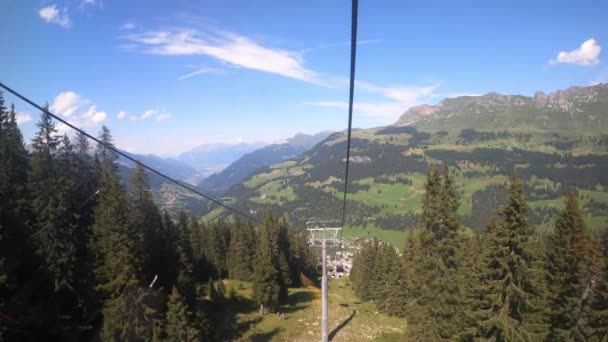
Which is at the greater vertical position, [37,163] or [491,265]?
[37,163]

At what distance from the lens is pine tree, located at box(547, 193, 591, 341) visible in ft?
77.5

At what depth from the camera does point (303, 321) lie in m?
42.6

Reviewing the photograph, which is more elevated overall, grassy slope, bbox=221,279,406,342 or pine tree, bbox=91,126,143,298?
pine tree, bbox=91,126,143,298

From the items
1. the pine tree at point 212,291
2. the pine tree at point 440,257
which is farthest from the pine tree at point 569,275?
the pine tree at point 212,291

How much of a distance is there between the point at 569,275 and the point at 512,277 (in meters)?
9.06

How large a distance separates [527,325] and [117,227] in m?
26.4

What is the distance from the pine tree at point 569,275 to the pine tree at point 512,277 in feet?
20.7

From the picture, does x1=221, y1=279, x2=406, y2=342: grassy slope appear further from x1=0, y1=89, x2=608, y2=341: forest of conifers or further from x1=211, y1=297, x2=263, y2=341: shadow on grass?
x1=0, y1=89, x2=608, y2=341: forest of conifers

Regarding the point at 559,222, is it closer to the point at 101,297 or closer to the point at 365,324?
the point at 365,324

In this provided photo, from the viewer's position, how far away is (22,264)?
26812mm

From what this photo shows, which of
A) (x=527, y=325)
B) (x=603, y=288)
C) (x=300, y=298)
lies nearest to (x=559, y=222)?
(x=603, y=288)

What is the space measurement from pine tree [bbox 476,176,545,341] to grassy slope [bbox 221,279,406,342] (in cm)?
2113

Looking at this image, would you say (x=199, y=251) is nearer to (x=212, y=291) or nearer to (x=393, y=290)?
(x=212, y=291)

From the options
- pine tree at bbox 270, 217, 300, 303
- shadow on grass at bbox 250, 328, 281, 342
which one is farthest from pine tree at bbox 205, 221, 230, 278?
shadow on grass at bbox 250, 328, 281, 342
